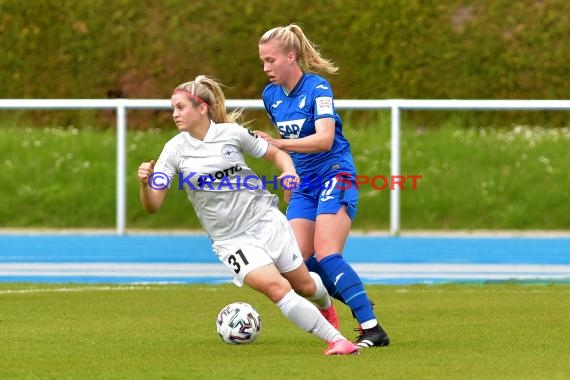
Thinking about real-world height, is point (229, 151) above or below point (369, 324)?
above

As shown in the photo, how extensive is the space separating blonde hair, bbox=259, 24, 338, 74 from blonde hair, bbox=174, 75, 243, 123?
481mm

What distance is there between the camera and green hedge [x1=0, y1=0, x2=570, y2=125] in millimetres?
20500

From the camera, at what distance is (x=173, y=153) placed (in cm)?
812

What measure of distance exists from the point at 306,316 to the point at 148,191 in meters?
1.05

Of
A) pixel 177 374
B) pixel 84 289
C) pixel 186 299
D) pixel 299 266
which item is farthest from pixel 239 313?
pixel 84 289

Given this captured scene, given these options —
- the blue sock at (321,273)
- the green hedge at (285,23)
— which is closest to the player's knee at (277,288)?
the blue sock at (321,273)

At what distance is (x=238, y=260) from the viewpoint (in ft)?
26.0

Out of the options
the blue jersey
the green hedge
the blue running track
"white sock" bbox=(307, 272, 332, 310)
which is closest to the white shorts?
"white sock" bbox=(307, 272, 332, 310)

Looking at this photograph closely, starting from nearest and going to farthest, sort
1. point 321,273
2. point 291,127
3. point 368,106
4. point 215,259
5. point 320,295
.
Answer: point 320,295 → point 291,127 → point 321,273 → point 215,259 → point 368,106

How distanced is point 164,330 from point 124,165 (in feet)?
28.7

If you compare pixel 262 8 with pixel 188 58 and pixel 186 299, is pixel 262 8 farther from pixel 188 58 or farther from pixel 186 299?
pixel 186 299

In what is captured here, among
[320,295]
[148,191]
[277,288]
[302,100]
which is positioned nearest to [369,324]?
[320,295]

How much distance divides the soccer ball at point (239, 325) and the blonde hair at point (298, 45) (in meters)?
1.46

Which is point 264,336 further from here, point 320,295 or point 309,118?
point 309,118
